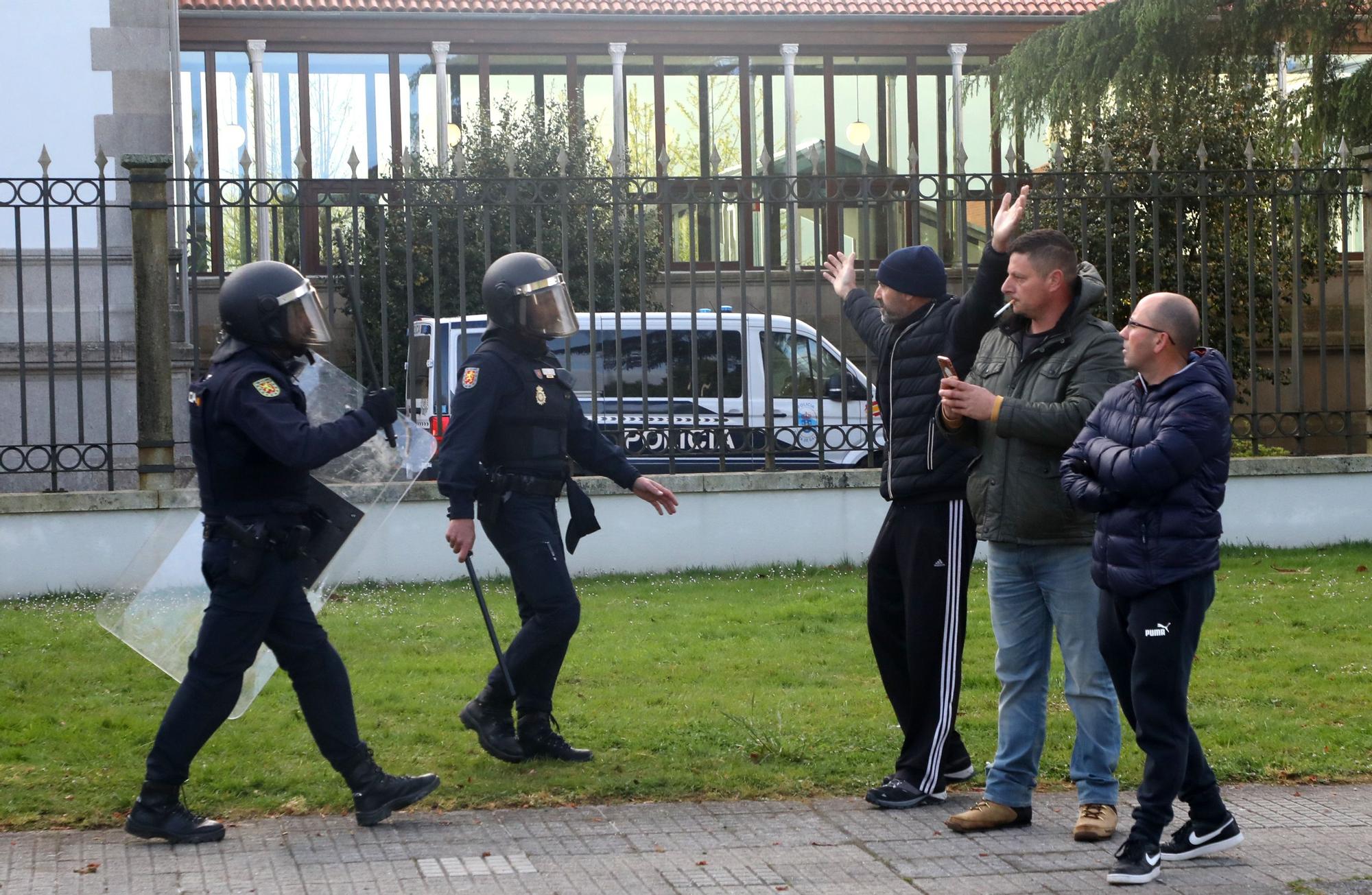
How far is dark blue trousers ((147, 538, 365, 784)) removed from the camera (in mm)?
4602

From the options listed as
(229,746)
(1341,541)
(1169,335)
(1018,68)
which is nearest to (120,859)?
(229,746)

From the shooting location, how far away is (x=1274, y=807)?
4992 millimetres

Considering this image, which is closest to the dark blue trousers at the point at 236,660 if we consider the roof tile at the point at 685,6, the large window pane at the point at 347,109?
the large window pane at the point at 347,109

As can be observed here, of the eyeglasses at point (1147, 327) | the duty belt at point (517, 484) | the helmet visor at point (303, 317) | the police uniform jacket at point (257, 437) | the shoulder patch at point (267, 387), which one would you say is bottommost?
the duty belt at point (517, 484)

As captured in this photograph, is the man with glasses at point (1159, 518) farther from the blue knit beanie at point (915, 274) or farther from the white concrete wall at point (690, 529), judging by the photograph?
the white concrete wall at point (690, 529)

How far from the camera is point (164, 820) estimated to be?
455 cm

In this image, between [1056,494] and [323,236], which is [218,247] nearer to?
[323,236]

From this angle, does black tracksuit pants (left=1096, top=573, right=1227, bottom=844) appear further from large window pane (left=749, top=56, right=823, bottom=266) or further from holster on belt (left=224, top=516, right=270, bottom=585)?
large window pane (left=749, top=56, right=823, bottom=266)

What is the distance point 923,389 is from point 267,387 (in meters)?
2.08

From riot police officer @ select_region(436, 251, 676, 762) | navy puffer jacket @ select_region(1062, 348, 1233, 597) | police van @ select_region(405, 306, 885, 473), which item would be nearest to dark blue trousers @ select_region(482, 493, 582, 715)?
riot police officer @ select_region(436, 251, 676, 762)

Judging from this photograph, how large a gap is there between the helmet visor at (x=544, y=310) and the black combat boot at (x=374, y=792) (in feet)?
5.24

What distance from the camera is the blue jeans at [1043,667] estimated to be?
15.3 feet

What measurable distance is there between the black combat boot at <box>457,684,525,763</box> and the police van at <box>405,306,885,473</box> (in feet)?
13.1

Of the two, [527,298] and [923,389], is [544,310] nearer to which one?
[527,298]
